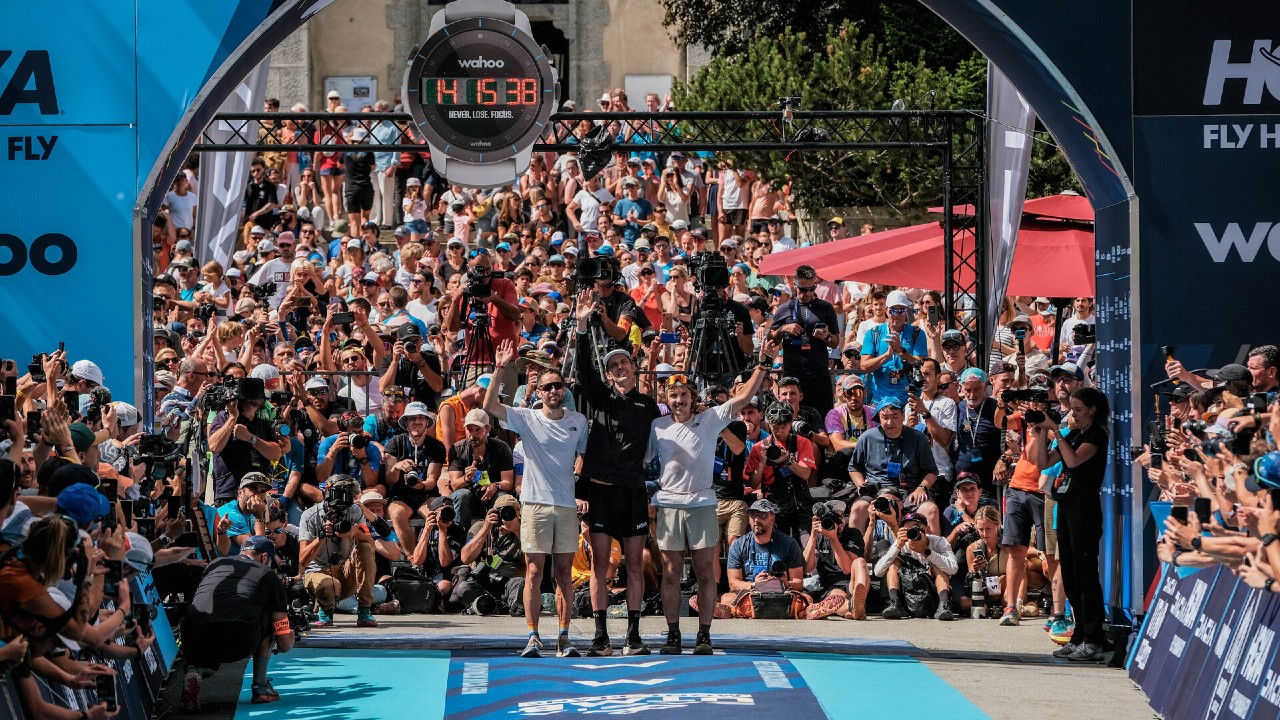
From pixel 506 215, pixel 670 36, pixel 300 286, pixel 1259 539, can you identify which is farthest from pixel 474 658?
pixel 670 36

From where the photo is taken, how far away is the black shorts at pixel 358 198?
25.7 m

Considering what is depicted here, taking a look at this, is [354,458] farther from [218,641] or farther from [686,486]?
[218,641]

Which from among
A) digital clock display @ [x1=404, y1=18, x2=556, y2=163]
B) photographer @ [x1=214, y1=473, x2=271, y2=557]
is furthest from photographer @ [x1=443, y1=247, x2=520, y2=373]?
photographer @ [x1=214, y1=473, x2=271, y2=557]

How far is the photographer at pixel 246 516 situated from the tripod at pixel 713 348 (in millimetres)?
4385

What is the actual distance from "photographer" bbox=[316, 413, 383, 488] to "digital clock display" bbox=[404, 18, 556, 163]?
→ 301 cm

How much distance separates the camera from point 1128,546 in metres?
11.9

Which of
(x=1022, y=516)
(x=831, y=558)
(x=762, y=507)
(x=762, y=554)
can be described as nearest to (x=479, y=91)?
(x=762, y=507)

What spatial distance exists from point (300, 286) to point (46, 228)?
24.9 feet

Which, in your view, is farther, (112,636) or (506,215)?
(506,215)

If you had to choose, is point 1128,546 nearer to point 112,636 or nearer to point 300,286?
point 112,636

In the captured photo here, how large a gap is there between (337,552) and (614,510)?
2.82m

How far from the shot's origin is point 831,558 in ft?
48.6

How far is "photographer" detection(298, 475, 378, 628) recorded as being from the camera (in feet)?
45.4

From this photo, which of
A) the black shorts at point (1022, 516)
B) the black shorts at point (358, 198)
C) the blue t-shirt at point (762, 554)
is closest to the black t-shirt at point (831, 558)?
the blue t-shirt at point (762, 554)
